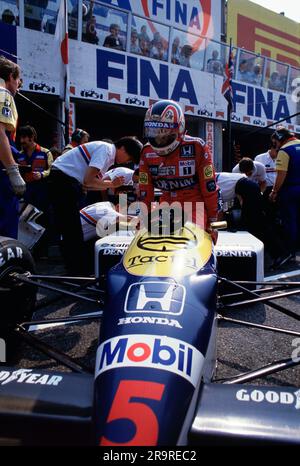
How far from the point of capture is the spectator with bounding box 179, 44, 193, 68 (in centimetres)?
1113

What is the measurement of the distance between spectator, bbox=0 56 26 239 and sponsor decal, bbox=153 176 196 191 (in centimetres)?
114

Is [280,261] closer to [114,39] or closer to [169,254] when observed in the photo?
[169,254]

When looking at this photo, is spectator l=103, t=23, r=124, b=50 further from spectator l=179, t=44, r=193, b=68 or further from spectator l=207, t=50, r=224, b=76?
spectator l=207, t=50, r=224, b=76

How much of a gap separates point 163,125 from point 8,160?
1.09m

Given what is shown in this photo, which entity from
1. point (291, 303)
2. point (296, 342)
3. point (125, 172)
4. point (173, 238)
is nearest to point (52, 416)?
point (173, 238)

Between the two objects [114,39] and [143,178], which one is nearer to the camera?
[143,178]

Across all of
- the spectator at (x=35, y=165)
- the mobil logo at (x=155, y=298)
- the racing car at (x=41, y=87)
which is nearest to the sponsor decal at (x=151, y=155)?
the mobil logo at (x=155, y=298)

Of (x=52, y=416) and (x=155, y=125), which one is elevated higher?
(x=155, y=125)

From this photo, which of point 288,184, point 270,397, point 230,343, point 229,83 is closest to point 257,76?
point 229,83

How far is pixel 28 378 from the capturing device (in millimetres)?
Result: 1607

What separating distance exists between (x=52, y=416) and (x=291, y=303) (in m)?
2.84

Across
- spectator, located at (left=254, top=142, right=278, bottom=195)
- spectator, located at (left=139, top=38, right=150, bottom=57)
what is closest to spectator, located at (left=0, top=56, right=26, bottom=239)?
spectator, located at (left=254, top=142, right=278, bottom=195)

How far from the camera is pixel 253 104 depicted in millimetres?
13062
